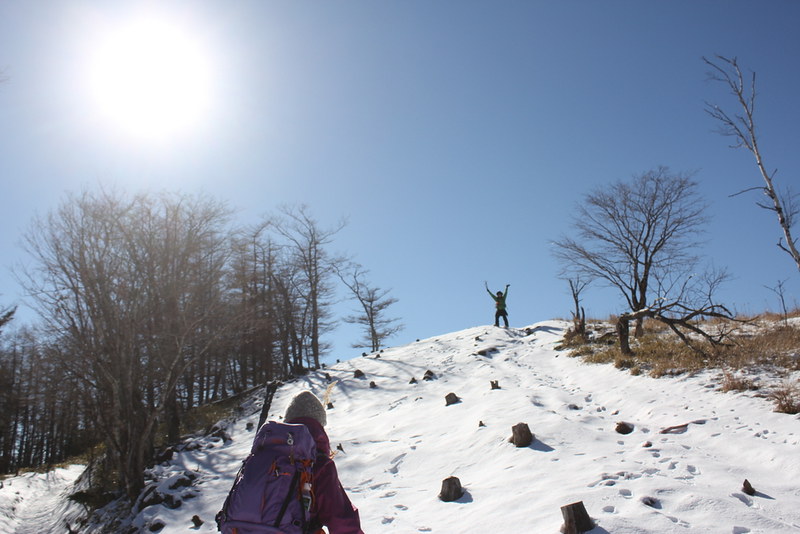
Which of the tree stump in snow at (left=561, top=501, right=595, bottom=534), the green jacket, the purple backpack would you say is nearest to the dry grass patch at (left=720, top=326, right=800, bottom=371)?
the tree stump in snow at (left=561, top=501, right=595, bottom=534)

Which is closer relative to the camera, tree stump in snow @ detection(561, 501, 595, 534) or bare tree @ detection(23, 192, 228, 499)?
tree stump in snow @ detection(561, 501, 595, 534)

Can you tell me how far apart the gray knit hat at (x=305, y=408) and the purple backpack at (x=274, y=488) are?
0.28 metres

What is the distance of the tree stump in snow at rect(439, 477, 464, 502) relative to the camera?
16.6ft

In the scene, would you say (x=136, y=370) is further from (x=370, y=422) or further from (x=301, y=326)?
(x=301, y=326)

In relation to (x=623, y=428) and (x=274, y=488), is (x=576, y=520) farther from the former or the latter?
(x=623, y=428)

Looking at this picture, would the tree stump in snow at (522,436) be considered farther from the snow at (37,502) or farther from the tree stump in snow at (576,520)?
the snow at (37,502)

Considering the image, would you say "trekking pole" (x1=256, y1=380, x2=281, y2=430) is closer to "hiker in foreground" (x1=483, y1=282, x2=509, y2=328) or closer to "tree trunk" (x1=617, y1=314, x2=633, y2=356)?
"tree trunk" (x1=617, y1=314, x2=633, y2=356)

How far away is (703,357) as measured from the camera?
330 inches

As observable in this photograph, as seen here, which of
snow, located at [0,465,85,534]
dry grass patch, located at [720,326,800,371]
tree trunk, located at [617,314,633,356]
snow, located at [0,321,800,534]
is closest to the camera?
snow, located at [0,321,800,534]

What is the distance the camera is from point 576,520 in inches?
140

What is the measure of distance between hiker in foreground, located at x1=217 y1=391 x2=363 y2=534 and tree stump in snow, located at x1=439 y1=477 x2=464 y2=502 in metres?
2.85

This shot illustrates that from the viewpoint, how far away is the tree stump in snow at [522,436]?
6.16 meters

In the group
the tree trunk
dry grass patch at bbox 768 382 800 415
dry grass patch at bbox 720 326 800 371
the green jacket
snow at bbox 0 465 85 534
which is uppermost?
the green jacket

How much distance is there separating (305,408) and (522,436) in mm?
4339
